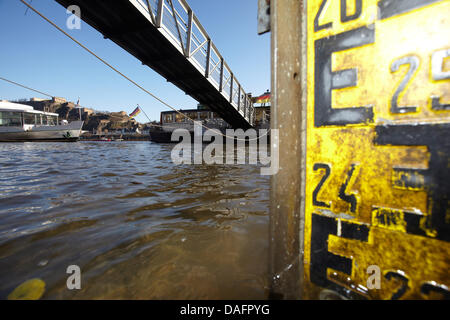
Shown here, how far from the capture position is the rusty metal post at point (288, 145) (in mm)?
816

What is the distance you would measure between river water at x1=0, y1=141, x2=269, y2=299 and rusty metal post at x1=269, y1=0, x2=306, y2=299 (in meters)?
0.23

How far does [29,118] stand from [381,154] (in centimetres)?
2879

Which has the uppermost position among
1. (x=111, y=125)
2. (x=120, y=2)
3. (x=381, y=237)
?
(x=111, y=125)

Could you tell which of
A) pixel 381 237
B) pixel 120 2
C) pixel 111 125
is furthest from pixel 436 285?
pixel 111 125

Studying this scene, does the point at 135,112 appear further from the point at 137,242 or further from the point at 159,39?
the point at 137,242

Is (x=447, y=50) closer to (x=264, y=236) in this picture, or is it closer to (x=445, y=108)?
(x=445, y=108)

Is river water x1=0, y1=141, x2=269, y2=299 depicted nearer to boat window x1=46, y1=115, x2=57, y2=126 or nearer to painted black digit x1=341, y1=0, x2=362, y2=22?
painted black digit x1=341, y1=0, x2=362, y2=22

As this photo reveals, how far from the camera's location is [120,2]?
4055 millimetres

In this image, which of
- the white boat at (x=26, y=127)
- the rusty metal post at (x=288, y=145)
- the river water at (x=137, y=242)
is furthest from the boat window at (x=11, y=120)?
the rusty metal post at (x=288, y=145)

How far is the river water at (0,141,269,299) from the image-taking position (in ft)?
3.30

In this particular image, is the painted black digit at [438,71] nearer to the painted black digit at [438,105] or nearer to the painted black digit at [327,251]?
the painted black digit at [438,105]

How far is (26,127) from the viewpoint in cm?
1894

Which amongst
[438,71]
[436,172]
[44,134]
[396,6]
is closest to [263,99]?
[396,6]
